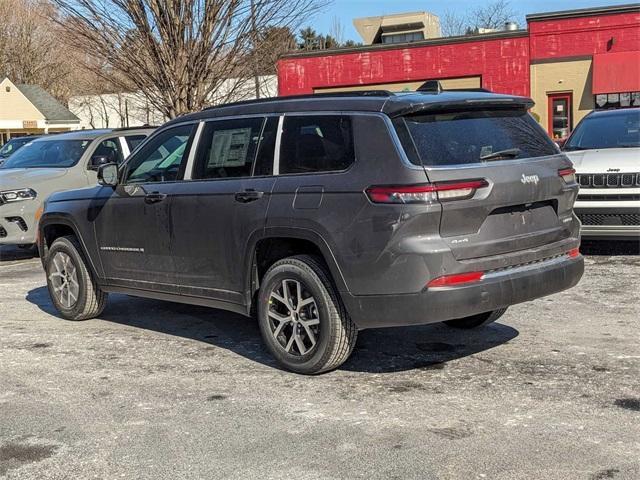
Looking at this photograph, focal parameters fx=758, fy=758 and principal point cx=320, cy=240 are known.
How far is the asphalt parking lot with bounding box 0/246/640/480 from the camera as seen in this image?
3723 millimetres

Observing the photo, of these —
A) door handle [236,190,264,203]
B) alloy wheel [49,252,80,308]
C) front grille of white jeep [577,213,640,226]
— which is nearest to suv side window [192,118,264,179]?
door handle [236,190,264,203]

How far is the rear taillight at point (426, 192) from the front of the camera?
4379mm

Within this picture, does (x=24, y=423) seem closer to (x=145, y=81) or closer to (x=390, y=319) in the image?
(x=390, y=319)

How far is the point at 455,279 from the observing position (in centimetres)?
448

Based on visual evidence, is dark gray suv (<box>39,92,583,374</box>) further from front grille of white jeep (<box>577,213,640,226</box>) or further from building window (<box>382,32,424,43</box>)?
building window (<box>382,32,424,43</box>)

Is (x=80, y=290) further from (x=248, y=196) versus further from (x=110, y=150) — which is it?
(x=110, y=150)

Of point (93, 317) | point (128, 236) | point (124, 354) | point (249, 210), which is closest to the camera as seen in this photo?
point (249, 210)

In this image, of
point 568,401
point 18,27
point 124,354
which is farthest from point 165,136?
point 18,27

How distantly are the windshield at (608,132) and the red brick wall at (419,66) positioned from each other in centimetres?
1810

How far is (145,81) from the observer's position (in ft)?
47.3

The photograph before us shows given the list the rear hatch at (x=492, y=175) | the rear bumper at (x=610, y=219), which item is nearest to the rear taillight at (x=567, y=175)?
the rear hatch at (x=492, y=175)

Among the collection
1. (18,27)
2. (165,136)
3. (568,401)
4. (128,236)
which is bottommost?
(568,401)

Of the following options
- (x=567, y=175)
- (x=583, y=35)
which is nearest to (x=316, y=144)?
(x=567, y=175)

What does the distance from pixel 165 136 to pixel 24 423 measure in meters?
2.64
